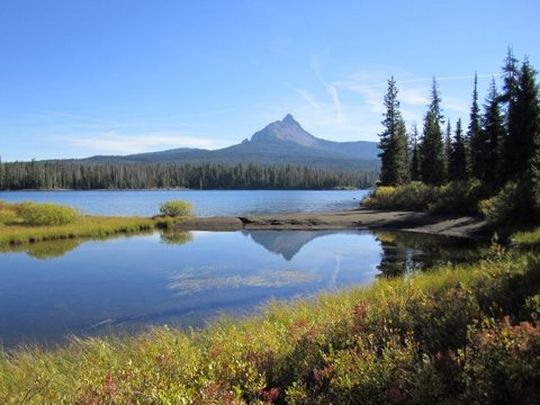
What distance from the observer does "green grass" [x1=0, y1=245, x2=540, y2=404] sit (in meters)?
3.75

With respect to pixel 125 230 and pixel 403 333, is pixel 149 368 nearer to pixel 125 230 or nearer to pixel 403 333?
pixel 403 333

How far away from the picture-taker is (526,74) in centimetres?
3291

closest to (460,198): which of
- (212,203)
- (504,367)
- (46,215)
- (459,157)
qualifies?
(459,157)

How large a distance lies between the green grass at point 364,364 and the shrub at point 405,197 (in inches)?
1429

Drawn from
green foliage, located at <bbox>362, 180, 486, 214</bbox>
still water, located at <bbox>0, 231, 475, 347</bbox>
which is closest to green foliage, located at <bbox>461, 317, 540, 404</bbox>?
still water, located at <bbox>0, 231, 475, 347</bbox>

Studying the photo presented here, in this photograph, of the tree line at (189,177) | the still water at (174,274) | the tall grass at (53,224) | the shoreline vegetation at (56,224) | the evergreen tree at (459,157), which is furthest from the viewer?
the tree line at (189,177)

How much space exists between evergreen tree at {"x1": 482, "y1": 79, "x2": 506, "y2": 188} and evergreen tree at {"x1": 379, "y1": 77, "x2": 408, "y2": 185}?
1600cm

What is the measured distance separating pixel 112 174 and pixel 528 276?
176952mm

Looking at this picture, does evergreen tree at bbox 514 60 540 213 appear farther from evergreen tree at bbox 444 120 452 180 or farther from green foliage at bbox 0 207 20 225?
green foliage at bbox 0 207 20 225

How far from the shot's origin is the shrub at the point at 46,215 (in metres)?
35.7

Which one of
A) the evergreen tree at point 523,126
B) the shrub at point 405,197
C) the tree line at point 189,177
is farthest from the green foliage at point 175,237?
the tree line at point 189,177

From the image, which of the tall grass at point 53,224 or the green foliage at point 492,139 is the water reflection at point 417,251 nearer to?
the green foliage at point 492,139

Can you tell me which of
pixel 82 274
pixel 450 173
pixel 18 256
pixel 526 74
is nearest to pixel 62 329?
pixel 82 274

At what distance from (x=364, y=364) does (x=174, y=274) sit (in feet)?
49.2
